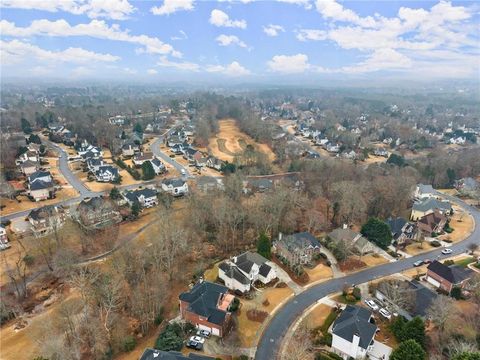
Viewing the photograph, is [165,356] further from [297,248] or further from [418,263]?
[418,263]

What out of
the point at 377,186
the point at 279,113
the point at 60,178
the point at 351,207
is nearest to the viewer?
the point at 351,207

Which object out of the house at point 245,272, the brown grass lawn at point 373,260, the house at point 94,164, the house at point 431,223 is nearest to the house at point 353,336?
the house at point 245,272

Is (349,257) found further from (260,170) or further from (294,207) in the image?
(260,170)

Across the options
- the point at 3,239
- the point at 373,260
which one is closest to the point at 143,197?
the point at 3,239

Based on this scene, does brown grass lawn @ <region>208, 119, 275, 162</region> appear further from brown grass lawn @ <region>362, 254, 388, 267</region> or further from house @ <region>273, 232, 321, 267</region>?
brown grass lawn @ <region>362, 254, 388, 267</region>

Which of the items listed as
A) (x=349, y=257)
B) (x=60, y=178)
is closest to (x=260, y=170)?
(x=349, y=257)
